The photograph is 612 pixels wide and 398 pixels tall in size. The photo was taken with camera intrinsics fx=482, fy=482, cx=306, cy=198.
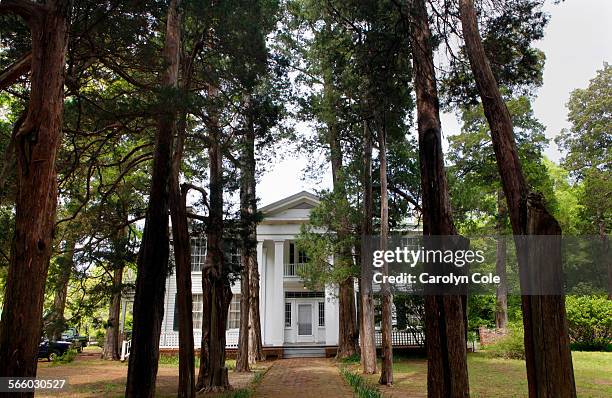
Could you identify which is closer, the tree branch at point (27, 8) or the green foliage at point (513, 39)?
the tree branch at point (27, 8)

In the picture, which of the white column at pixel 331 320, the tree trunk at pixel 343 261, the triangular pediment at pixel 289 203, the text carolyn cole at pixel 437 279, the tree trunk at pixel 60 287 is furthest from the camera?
the triangular pediment at pixel 289 203

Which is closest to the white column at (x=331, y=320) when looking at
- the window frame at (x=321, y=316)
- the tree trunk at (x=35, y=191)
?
the window frame at (x=321, y=316)

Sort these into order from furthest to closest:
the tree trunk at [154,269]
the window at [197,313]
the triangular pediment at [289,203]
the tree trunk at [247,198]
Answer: the triangular pediment at [289,203], the window at [197,313], the tree trunk at [247,198], the tree trunk at [154,269]

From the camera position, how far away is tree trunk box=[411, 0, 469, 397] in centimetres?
620

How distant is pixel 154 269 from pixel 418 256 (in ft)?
26.9

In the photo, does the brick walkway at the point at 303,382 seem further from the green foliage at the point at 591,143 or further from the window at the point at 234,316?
the green foliage at the point at 591,143

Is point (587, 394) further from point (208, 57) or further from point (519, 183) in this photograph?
point (208, 57)

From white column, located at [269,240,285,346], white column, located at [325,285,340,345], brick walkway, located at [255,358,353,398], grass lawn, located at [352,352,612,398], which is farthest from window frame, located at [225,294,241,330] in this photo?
grass lawn, located at [352,352,612,398]

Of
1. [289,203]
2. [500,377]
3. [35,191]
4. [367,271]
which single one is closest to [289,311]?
[289,203]

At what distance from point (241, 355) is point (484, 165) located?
13.4m

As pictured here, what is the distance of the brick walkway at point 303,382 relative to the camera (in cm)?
1147

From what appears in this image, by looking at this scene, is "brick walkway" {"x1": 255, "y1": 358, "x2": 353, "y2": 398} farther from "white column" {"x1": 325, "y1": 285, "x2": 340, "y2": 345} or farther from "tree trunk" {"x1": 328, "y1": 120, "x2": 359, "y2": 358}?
"white column" {"x1": 325, "y1": 285, "x2": 340, "y2": 345}

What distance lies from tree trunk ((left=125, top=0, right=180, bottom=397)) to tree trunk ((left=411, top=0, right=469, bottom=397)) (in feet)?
13.2

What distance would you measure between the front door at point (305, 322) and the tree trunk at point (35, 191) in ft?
69.7
